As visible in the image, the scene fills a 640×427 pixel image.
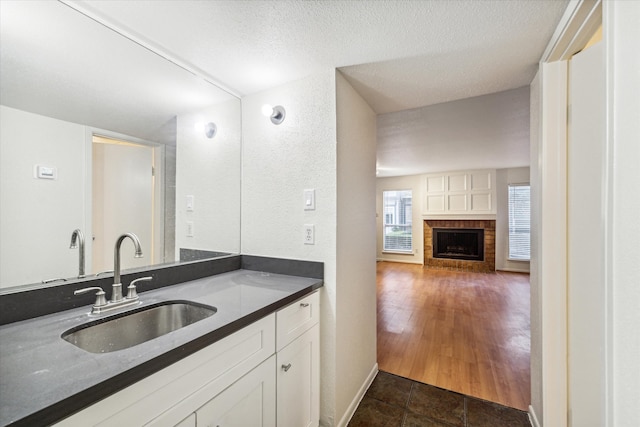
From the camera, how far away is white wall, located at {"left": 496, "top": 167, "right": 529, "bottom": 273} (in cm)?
608

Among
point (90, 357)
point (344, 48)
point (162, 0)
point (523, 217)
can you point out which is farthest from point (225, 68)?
point (523, 217)

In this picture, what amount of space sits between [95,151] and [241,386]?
50.0 inches

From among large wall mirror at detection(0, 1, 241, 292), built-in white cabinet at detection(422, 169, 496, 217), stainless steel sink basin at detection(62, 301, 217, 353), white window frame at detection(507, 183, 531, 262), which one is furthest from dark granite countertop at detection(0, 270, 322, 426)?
white window frame at detection(507, 183, 531, 262)

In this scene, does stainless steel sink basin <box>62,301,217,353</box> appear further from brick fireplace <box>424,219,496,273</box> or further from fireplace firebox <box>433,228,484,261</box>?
fireplace firebox <box>433,228,484,261</box>

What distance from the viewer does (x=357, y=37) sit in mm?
1294

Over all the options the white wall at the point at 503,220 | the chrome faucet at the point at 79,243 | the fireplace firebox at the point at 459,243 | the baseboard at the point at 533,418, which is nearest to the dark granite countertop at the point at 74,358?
the chrome faucet at the point at 79,243

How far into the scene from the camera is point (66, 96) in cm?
121

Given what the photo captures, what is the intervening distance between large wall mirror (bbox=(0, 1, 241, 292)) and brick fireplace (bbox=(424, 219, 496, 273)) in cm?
620

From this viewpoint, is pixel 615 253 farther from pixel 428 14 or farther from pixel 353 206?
pixel 353 206

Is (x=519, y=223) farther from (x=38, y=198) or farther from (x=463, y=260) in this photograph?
(x=38, y=198)

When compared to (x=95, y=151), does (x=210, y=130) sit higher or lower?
higher

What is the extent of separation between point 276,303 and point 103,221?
921mm

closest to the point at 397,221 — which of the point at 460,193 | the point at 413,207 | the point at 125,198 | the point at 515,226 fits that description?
the point at 413,207

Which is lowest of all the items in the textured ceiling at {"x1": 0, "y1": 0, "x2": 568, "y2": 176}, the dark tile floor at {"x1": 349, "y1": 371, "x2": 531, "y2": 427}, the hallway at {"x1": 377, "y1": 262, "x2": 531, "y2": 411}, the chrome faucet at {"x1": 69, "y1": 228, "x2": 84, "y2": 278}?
the hallway at {"x1": 377, "y1": 262, "x2": 531, "y2": 411}
